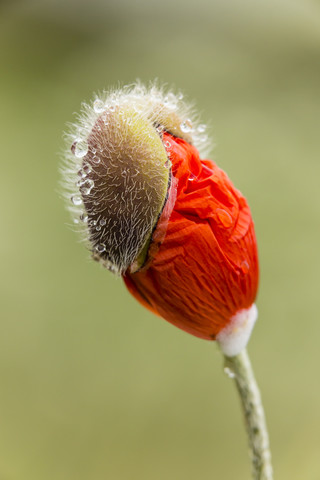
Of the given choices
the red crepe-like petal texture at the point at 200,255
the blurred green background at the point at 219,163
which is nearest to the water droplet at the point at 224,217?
the red crepe-like petal texture at the point at 200,255

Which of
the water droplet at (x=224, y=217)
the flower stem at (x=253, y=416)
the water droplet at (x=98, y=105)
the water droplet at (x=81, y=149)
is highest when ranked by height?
the water droplet at (x=98, y=105)

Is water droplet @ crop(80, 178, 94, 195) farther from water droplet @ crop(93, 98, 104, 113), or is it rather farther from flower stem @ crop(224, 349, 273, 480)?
flower stem @ crop(224, 349, 273, 480)

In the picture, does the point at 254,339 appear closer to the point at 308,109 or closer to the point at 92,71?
the point at 308,109

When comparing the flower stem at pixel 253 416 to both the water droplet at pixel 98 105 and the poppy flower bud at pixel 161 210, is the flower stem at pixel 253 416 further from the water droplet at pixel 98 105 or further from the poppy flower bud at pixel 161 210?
the water droplet at pixel 98 105

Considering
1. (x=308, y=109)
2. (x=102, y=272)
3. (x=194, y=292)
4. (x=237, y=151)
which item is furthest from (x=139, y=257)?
(x=308, y=109)

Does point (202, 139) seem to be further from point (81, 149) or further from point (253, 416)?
point (253, 416)

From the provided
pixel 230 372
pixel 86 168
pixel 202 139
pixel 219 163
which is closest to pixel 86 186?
pixel 86 168

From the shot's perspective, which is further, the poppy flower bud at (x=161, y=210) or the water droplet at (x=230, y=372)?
the water droplet at (x=230, y=372)
